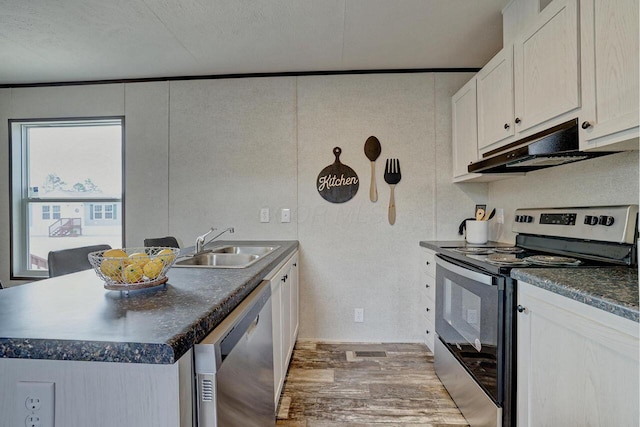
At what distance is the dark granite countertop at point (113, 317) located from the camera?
635 millimetres

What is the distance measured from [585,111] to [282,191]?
206cm

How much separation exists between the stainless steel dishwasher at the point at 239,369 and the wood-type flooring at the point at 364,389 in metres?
0.53

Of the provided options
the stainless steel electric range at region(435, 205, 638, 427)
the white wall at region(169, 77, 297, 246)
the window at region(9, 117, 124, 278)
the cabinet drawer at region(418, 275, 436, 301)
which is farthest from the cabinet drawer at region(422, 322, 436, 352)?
the window at region(9, 117, 124, 278)

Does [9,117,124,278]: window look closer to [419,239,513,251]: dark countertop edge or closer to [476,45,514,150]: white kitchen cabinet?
[419,239,513,251]: dark countertop edge

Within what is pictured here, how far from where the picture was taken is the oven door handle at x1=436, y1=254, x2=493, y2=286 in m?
1.46

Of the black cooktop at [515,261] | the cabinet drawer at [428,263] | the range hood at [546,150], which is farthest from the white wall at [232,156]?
the range hood at [546,150]

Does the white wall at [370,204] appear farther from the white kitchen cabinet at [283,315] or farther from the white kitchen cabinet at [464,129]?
the white kitchen cabinet at [283,315]

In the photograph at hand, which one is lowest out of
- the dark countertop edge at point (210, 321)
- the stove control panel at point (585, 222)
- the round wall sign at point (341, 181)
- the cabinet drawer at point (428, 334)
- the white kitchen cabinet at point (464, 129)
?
the cabinet drawer at point (428, 334)

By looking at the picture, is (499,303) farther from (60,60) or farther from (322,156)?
(60,60)

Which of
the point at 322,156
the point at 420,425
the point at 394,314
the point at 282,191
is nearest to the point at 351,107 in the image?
the point at 322,156

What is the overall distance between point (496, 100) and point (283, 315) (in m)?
1.89

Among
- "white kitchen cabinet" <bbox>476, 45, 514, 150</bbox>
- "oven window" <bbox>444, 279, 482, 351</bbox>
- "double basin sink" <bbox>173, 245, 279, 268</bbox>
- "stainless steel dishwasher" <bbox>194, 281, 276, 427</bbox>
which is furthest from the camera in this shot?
"double basin sink" <bbox>173, 245, 279, 268</bbox>

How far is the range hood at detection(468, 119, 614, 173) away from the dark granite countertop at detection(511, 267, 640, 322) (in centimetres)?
54

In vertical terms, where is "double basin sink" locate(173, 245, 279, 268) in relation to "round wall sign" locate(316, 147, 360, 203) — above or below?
below
